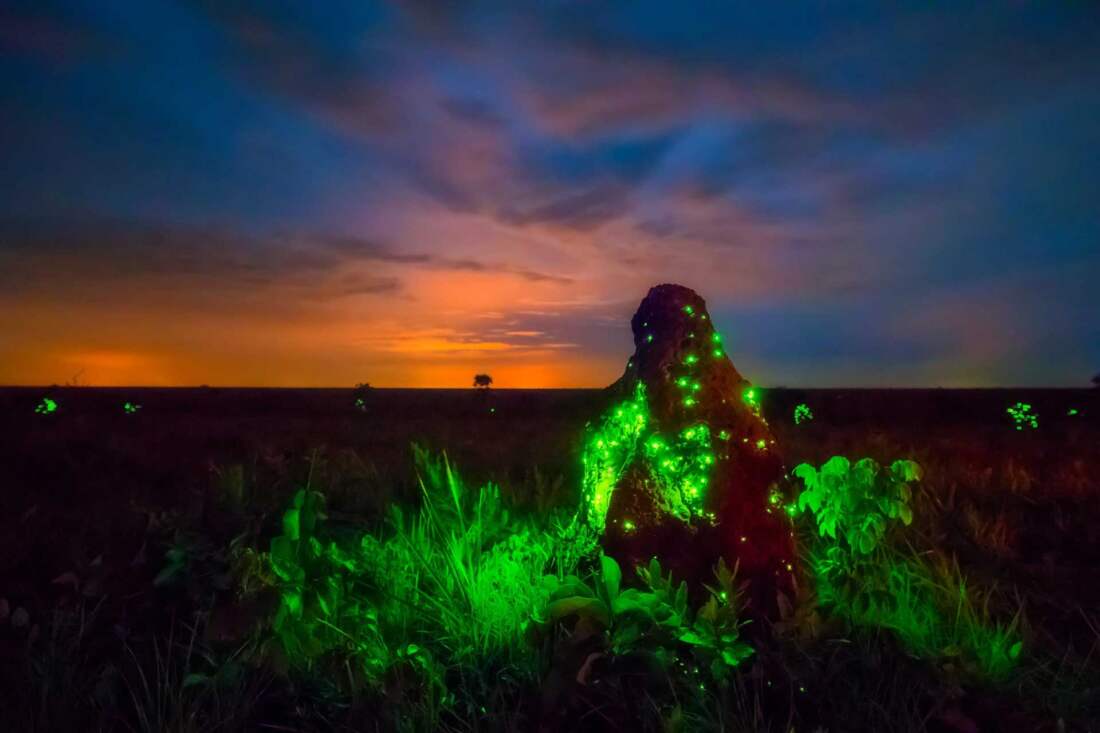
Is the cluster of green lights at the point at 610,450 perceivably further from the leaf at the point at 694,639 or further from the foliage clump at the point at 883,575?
the leaf at the point at 694,639

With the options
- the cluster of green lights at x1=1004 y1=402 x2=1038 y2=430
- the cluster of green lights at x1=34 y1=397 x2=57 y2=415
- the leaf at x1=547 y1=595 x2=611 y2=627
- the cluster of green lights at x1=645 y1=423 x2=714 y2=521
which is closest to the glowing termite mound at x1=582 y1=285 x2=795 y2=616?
the cluster of green lights at x1=645 y1=423 x2=714 y2=521

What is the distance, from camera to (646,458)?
4.91 m

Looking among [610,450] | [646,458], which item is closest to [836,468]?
[646,458]

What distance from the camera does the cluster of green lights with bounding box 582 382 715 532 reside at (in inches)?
188

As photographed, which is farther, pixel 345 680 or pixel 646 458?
pixel 646 458

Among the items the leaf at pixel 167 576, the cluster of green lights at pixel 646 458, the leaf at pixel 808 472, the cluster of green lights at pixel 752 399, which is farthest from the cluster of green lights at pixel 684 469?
the leaf at pixel 167 576

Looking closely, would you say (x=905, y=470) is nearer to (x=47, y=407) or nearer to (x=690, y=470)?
(x=690, y=470)

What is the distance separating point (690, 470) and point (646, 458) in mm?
284

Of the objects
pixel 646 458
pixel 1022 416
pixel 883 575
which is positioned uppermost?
pixel 646 458

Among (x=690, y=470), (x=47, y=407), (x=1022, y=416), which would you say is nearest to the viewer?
(x=690, y=470)

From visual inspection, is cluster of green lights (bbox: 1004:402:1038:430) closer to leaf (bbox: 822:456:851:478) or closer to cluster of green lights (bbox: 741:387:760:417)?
leaf (bbox: 822:456:851:478)

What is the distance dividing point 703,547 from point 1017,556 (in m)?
2.86

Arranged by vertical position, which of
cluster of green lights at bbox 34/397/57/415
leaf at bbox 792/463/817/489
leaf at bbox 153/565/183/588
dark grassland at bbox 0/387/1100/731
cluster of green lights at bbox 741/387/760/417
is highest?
cluster of green lights at bbox 34/397/57/415

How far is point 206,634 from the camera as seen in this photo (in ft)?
12.8
